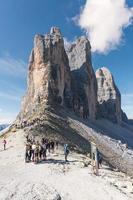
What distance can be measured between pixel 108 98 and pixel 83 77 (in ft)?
159

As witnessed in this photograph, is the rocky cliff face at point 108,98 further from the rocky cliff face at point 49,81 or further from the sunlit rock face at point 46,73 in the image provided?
the sunlit rock face at point 46,73

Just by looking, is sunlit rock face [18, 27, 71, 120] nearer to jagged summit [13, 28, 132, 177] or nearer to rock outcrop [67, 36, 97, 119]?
jagged summit [13, 28, 132, 177]

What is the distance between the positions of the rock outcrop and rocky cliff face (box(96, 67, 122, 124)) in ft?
60.0

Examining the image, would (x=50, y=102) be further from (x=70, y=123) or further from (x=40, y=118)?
(x=40, y=118)

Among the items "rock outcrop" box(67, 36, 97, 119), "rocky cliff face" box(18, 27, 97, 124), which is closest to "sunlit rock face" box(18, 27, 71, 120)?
"rocky cliff face" box(18, 27, 97, 124)

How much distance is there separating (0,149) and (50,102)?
127 ft

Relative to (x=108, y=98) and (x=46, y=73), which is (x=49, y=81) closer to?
(x=46, y=73)

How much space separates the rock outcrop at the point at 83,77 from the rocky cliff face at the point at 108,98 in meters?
18.3

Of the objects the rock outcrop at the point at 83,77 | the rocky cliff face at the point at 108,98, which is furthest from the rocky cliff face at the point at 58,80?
the rocky cliff face at the point at 108,98

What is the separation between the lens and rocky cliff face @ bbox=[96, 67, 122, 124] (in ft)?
544

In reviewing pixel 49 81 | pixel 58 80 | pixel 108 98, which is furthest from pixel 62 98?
pixel 108 98

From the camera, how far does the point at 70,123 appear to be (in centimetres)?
8294

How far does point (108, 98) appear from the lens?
18188cm

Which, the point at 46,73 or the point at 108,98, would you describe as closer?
the point at 46,73
